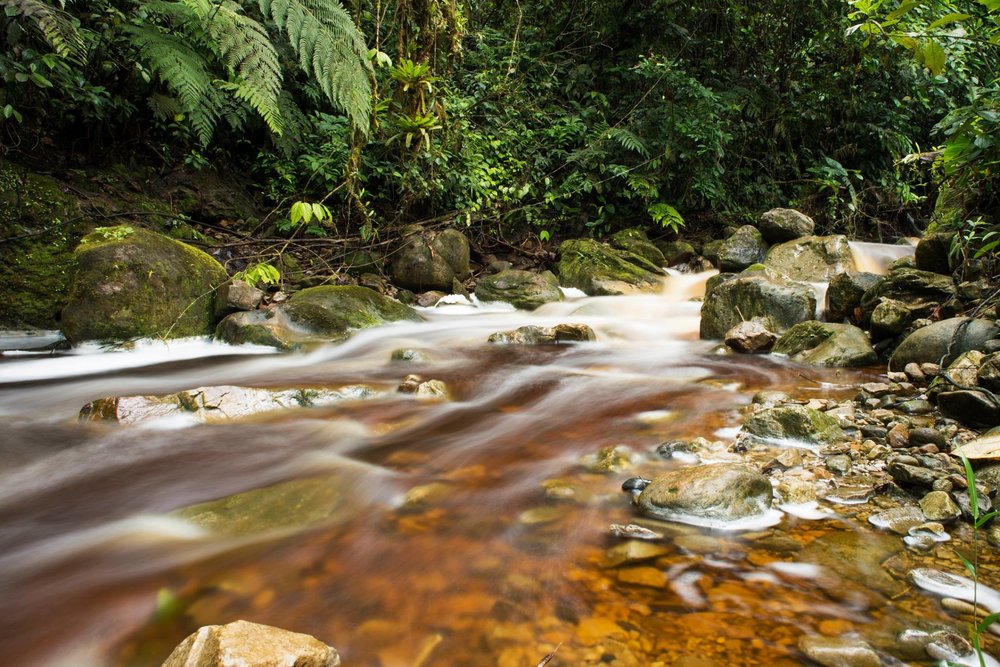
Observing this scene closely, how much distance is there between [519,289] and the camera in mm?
7414

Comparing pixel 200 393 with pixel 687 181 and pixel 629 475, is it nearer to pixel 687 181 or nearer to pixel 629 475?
pixel 629 475

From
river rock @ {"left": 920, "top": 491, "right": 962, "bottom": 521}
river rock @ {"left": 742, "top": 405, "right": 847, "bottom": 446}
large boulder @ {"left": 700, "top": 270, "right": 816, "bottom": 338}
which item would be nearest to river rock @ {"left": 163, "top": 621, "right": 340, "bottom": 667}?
river rock @ {"left": 920, "top": 491, "right": 962, "bottom": 521}

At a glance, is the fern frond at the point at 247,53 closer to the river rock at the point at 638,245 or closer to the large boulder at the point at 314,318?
the large boulder at the point at 314,318

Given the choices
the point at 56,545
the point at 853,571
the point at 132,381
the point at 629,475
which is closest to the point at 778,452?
the point at 629,475

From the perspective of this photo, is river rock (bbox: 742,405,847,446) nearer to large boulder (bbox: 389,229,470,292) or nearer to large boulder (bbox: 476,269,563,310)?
large boulder (bbox: 476,269,563,310)

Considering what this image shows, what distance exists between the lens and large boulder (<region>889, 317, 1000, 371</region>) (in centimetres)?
335

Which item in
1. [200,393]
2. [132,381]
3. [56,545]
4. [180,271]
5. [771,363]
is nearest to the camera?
[56,545]

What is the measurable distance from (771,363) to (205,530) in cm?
397

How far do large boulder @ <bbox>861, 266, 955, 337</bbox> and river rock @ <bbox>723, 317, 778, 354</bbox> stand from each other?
0.75 meters

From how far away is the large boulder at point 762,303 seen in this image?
17.2 ft

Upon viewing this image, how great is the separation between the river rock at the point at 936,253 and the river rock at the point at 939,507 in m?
3.25

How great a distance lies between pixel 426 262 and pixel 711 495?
5667 mm

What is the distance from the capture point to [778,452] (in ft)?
8.35

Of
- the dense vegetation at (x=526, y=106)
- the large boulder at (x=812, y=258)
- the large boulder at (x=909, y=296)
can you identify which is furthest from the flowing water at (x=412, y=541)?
the large boulder at (x=812, y=258)
